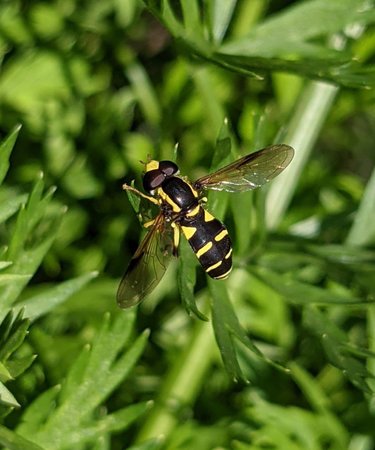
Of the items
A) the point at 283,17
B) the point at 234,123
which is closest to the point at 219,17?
the point at 283,17

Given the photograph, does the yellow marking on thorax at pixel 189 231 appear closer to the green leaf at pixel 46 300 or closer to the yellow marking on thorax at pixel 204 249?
the yellow marking on thorax at pixel 204 249

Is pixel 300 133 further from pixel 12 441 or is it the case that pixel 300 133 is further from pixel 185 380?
pixel 12 441

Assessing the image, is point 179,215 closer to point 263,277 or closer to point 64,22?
point 263,277

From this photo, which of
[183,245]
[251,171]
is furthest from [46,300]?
[251,171]

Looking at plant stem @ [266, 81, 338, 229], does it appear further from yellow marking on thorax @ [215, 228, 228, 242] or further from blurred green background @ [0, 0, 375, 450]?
yellow marking on thorax @ [215, 228, 228, 242]

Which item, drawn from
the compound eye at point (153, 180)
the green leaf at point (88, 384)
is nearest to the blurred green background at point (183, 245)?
the green leaf at point (88, 384)
